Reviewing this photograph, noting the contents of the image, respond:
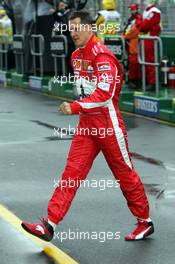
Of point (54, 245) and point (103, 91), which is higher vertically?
point (103, 91)

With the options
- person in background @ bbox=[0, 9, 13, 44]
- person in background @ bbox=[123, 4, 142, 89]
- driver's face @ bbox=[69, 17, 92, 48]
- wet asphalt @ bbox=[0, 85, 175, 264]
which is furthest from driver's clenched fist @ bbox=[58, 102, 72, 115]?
person in background @ bbox=[0, 9, 13, 44]

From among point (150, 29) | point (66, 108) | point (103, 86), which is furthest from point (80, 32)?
point (150, 29)

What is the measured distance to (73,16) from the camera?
24.3 ft

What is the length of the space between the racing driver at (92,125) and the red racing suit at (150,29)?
400 inches

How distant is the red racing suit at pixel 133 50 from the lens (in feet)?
61.2

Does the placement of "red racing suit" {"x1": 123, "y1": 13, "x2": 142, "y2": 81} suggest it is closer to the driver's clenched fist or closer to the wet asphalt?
the wet asphalt

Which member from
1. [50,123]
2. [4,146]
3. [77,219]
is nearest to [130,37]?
[50,123]

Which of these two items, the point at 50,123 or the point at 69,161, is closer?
the point at 69,161

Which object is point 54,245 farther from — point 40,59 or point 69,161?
point 40,59

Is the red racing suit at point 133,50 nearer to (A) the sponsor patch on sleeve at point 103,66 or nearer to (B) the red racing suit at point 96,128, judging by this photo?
(B) the red racing suit at point 96,128

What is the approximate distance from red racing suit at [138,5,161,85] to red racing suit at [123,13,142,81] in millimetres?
558

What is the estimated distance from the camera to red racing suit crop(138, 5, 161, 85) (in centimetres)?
1759

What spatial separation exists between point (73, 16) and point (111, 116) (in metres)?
0.90

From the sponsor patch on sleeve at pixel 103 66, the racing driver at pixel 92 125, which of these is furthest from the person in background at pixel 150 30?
the sponsor patch on sleeve at pixel 103 66
